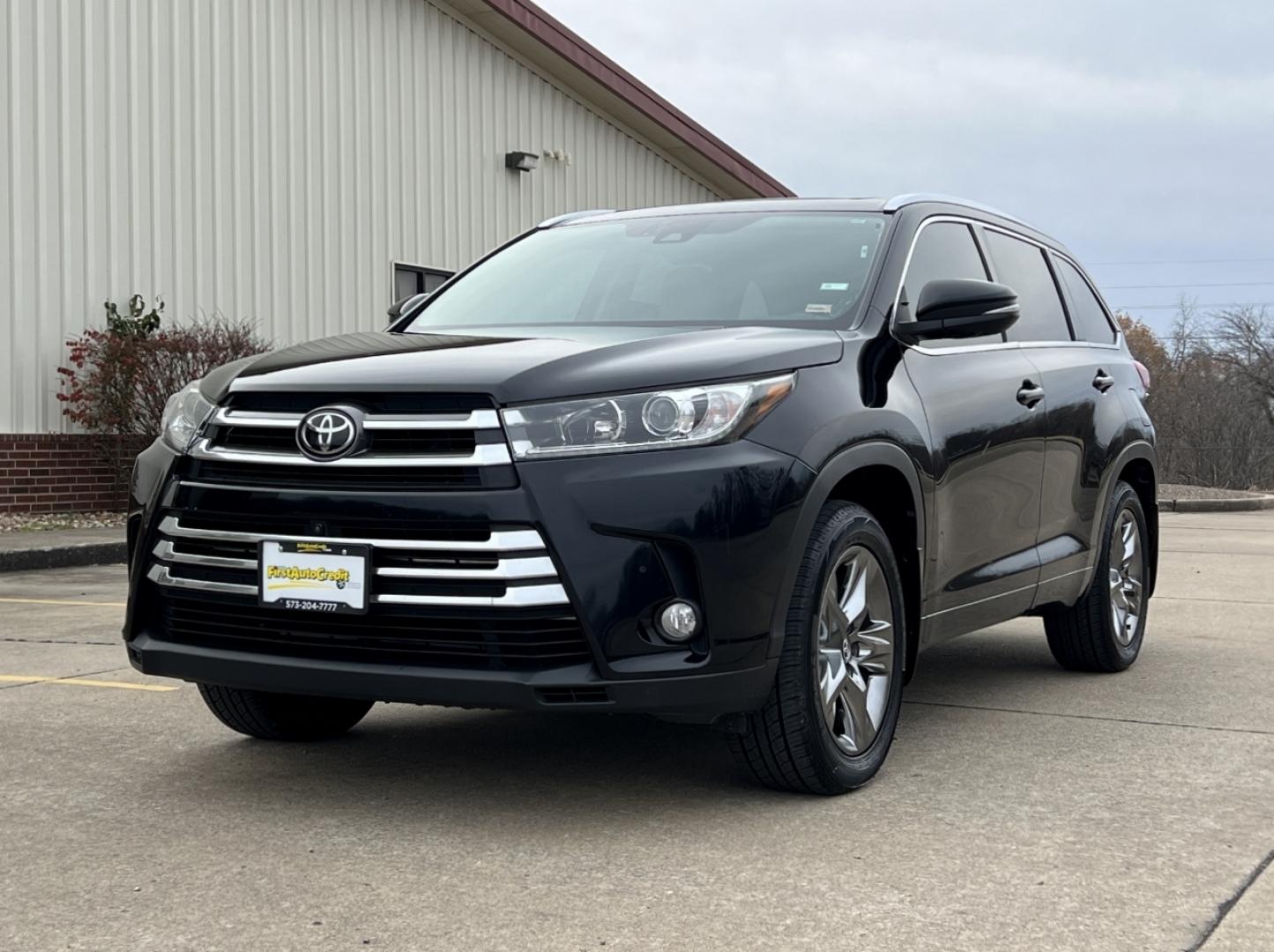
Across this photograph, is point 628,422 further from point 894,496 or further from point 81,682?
point 81,682

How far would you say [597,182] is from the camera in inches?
866

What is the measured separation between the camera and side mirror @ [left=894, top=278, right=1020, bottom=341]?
15.6 feet

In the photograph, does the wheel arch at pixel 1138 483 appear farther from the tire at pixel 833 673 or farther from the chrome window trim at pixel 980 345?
the tire at pixel 833 673

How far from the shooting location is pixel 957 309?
15.8ft

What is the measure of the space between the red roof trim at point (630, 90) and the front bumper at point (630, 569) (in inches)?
631

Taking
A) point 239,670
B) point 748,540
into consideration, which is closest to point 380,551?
point 239,670

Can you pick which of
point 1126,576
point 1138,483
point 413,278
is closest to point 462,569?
point 1126,576

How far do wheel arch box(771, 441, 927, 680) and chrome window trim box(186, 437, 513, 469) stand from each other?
2.89 feet

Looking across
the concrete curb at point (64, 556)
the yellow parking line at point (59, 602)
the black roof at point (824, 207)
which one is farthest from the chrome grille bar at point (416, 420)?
the concrete curb at point (64, 556)

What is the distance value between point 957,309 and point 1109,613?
6.76 ft

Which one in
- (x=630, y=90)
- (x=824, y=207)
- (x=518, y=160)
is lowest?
(x=824, y=207)

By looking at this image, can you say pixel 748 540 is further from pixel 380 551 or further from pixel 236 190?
pixel 236 190

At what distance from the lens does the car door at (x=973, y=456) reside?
15.9ft

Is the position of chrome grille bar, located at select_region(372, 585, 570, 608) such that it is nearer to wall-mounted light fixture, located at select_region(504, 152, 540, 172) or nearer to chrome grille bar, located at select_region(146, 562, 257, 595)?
chrome grille bar, located at select_region(146, 562, 257, 595)
